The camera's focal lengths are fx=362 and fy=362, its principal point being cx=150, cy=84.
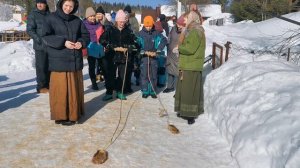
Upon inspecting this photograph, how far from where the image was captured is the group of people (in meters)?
5.46

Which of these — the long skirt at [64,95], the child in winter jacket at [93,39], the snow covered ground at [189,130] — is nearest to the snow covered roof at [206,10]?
the child in winter jacket at [93,39]

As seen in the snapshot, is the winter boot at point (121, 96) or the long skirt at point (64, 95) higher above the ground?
the long skirt at point (64, 95)

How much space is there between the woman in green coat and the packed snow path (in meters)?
0.28

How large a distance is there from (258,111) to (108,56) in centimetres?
390

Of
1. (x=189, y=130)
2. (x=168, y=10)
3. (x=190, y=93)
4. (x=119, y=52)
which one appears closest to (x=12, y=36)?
(x=119, y=52)

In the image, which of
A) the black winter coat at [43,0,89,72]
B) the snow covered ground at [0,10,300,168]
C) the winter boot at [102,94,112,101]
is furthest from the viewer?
the winter boot at [102,94,112,101]

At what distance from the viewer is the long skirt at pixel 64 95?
550 cm

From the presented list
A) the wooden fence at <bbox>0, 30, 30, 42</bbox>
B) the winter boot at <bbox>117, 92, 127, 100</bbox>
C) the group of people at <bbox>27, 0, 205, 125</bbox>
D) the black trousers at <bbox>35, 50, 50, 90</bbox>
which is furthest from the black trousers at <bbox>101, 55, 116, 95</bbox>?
the wooden fence at <bbox>0, 30, 30, 42</bbox>

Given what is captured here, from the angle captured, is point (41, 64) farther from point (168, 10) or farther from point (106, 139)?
point (168, 10)

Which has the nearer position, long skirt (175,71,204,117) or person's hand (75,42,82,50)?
person's hand (75,42,82,50)

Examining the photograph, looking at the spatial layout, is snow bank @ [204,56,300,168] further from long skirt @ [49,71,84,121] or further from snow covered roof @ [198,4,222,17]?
snow covered roof @ [198,4,222,17]

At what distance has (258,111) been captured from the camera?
4855 millimetres

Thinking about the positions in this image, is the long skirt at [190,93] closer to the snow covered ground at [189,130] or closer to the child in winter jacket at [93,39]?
the snow covered ground at [189,130]

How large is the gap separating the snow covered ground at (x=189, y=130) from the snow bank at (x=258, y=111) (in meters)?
0.01
